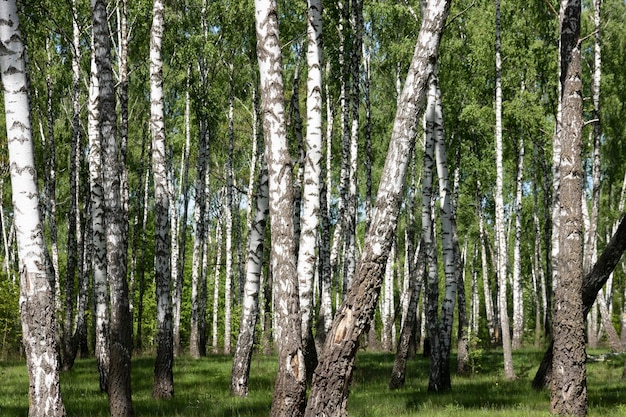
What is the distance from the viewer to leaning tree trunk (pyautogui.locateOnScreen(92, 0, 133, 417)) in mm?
8062

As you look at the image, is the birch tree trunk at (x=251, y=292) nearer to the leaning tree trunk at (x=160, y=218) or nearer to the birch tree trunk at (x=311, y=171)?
the leaning tree trunk at (x=160, y=218)

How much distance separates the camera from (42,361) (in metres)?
6.21

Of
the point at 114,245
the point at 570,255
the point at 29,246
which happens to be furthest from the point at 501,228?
the point at 29,246

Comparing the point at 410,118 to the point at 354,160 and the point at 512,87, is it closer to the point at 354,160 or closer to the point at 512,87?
the point at 354,160

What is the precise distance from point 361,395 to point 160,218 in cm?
450

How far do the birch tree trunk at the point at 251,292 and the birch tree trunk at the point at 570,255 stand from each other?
431 cm

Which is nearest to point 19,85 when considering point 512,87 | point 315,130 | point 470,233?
point 315,130

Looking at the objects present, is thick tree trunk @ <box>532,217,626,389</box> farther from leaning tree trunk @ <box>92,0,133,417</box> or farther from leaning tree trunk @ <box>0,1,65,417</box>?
leaning tree trunk @ <box>0,1,65,417</box>

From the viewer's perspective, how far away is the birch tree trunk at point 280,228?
21.5 feet

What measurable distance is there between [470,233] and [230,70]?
14.7 meters

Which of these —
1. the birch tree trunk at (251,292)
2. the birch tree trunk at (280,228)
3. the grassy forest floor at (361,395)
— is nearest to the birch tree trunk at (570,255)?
the grassy forest floor at (361,395)

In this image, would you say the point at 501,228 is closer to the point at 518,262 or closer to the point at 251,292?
the point at 251,292

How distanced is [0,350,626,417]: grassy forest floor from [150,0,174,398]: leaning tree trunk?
540mm

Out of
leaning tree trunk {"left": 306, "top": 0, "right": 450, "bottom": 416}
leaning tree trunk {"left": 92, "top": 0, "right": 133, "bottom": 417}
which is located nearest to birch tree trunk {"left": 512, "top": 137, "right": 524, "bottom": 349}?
leaning tree trunk {"left": 92, "top": 0, "right": 133, "bottom": 417}
